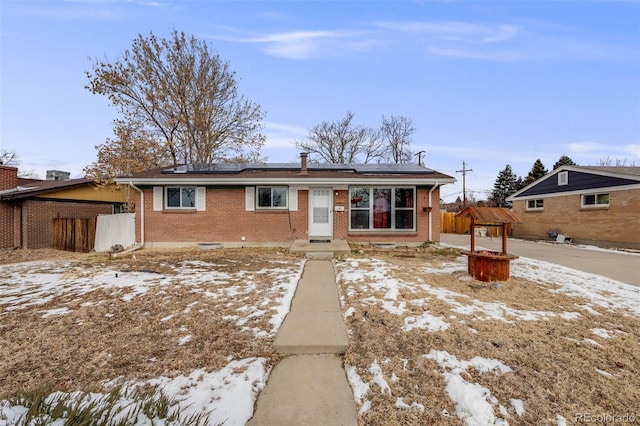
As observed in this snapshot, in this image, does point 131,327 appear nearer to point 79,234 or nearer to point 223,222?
point 223,222

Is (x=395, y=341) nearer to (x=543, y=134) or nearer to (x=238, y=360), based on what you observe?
(x=238, y=360)

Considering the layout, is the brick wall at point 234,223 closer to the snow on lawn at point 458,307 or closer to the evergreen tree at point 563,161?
the snow on lawn at point 458,307

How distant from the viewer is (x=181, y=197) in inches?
452

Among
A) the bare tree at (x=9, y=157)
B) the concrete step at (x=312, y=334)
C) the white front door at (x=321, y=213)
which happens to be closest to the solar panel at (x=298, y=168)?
the white front door at (x=321, y=213)

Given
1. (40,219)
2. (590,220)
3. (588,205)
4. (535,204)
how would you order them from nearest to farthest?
(40,219) → (590,220) → (588,205) → (535,204)

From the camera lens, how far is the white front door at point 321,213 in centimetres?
1152

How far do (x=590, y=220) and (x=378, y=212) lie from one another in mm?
11982

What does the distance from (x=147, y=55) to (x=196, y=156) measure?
6.30 m

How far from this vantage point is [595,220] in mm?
14680

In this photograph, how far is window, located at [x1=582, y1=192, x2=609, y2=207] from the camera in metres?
14.3

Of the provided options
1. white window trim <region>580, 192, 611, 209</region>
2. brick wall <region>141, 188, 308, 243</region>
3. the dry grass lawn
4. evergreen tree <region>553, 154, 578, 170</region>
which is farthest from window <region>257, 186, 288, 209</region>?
evergreen tree <region>553, 154, 578, 170</region>

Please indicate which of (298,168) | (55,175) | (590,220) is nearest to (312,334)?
(298,168)

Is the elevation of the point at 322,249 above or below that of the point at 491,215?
below

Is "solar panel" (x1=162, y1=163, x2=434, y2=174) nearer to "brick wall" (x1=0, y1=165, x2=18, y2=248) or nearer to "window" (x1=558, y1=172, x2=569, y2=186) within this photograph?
"brick wall" (x1=0, y1=165, x2=18, y2=248)
